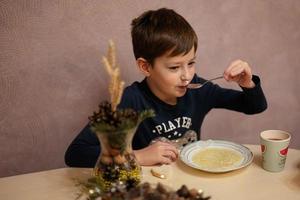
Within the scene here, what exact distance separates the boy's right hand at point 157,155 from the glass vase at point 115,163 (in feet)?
0.55

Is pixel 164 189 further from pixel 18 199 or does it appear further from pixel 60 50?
pixel 60 50

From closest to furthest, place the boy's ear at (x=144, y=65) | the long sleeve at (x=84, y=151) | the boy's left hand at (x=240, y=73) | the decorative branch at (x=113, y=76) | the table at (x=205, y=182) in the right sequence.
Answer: the decorative branch at (x=113, y=76) < the table at (x=205, y=182) < the long sleeve at (x=84, y=151) < the boy's left hand at (x=240, y=73) < the boy's ear at (x=144, y=65)

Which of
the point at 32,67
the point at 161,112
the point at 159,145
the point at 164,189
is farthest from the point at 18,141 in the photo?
the point at 164,189

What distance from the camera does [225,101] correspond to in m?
1.37

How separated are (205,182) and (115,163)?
9.6 inches

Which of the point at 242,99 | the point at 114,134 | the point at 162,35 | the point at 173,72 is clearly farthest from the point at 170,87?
the point at 114,134

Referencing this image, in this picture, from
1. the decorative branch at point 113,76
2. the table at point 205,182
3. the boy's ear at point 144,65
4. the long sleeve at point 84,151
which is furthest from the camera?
the boy's ear at point 144,65

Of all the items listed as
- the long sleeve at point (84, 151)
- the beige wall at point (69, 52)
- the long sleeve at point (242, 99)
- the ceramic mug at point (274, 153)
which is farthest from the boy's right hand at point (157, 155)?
the beige wall at point (69, 52)

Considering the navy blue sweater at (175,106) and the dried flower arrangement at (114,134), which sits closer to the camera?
the dried flower arrangement at (114,134)

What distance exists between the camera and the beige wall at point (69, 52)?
1328 millimetres

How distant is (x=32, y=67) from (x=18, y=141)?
0.31 m

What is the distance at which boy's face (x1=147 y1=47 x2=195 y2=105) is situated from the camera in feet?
3.78

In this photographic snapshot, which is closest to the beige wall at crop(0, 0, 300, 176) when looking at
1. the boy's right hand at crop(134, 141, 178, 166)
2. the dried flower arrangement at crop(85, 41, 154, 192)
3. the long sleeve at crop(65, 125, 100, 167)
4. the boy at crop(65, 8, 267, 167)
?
the boy at crop(65, 8, 267, 167)

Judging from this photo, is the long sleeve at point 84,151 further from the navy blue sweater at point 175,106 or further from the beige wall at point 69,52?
the beige wall at point 69,52
